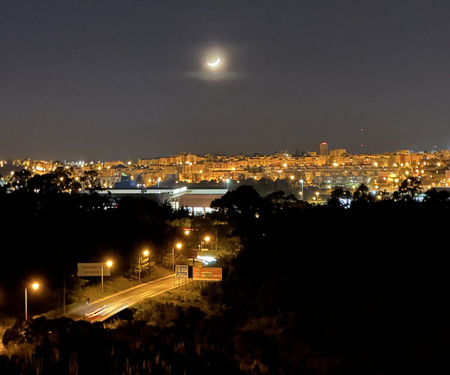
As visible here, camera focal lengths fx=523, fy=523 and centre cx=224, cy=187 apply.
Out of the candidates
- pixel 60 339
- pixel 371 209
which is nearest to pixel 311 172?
pixel 371 209

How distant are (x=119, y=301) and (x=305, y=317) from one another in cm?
468

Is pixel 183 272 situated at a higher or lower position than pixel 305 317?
higher

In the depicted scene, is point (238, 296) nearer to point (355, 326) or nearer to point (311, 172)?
point (355, 326)

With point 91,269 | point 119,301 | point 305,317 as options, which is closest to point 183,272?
point 119,301

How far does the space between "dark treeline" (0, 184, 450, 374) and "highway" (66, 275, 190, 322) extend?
4.06 ft

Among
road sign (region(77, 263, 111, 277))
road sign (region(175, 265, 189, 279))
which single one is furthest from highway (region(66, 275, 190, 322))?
road sign (region(175, 265, 189, 279))

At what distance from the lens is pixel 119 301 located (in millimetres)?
12648

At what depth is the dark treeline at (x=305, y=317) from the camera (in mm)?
5711

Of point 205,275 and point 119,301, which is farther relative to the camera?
point 205,275

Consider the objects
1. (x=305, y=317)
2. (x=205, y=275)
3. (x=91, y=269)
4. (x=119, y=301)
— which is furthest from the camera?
(x=205, y=275)

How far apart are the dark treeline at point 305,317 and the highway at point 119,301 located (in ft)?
4.06

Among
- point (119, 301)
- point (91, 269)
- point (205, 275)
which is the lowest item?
point (119, 301)

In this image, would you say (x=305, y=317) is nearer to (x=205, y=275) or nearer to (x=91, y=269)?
(x=205, y=275)

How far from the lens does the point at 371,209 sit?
19281 millimetres
